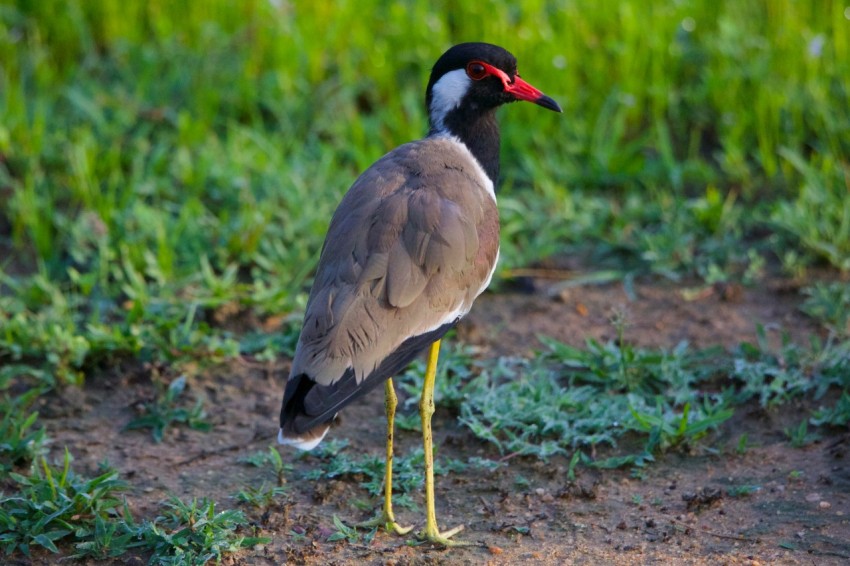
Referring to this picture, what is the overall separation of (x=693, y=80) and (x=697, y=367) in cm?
291

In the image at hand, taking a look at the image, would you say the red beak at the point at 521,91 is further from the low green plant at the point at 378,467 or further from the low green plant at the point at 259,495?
the low green plant at the point at 259,495

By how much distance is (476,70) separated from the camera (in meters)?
4.75

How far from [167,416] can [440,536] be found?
4.77 ft

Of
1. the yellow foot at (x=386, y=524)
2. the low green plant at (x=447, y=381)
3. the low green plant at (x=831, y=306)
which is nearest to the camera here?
the yellow foot at (x=386, y=524)

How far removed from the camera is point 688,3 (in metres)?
7.66

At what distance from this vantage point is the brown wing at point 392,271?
3.83 m

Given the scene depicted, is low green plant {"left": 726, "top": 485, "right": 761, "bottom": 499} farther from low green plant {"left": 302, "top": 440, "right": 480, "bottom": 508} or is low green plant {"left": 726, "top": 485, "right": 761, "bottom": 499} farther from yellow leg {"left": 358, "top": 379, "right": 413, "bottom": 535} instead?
yellow leg {"left": 358, "top": 379, "right": 413, "bottom": 535}

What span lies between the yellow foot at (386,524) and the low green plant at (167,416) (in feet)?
3.32

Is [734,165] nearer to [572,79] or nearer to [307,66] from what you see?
[572,79]

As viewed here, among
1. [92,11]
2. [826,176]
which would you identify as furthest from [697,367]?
[92,11]

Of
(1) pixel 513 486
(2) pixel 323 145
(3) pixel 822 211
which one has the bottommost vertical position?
(1) pixel 513 486

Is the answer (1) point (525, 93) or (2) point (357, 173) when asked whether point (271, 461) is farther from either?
(2) point (357, 173)

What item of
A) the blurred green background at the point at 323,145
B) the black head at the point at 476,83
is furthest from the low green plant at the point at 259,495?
the black head at the point at 476,83

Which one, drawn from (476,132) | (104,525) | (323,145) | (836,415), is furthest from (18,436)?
(836,415)
